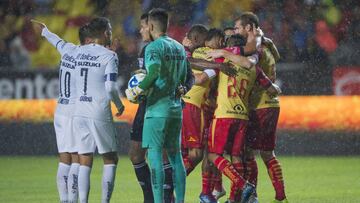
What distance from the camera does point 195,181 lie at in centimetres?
1441

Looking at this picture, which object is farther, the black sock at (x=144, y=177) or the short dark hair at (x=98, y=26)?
the black sock at (x=144, y=177)

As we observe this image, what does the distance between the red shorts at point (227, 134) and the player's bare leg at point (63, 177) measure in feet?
5.06

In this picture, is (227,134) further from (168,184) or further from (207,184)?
(168,184)

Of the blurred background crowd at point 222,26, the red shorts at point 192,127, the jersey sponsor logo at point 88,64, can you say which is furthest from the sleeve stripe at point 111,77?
the blurred background crowd at point 222,26

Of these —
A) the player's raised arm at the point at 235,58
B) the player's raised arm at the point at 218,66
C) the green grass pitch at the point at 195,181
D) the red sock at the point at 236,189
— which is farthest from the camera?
the green grass pitch at the point at 195,181

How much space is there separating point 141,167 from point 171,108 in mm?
999

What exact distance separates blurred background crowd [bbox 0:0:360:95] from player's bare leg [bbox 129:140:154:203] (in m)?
8.35

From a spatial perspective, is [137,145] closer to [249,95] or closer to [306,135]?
[249,95]

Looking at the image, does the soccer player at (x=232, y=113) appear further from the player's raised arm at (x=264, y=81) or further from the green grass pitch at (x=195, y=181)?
the green grass pitch at (x=195, y=181)

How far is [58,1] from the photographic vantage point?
19.6 meters

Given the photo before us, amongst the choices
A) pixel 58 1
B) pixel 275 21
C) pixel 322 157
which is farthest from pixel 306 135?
pixel 58 1

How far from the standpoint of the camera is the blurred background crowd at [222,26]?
18641 millimetres

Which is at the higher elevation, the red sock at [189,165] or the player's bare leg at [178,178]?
the player's bare leg at [178,178]

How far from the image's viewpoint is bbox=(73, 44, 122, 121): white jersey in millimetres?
10141
